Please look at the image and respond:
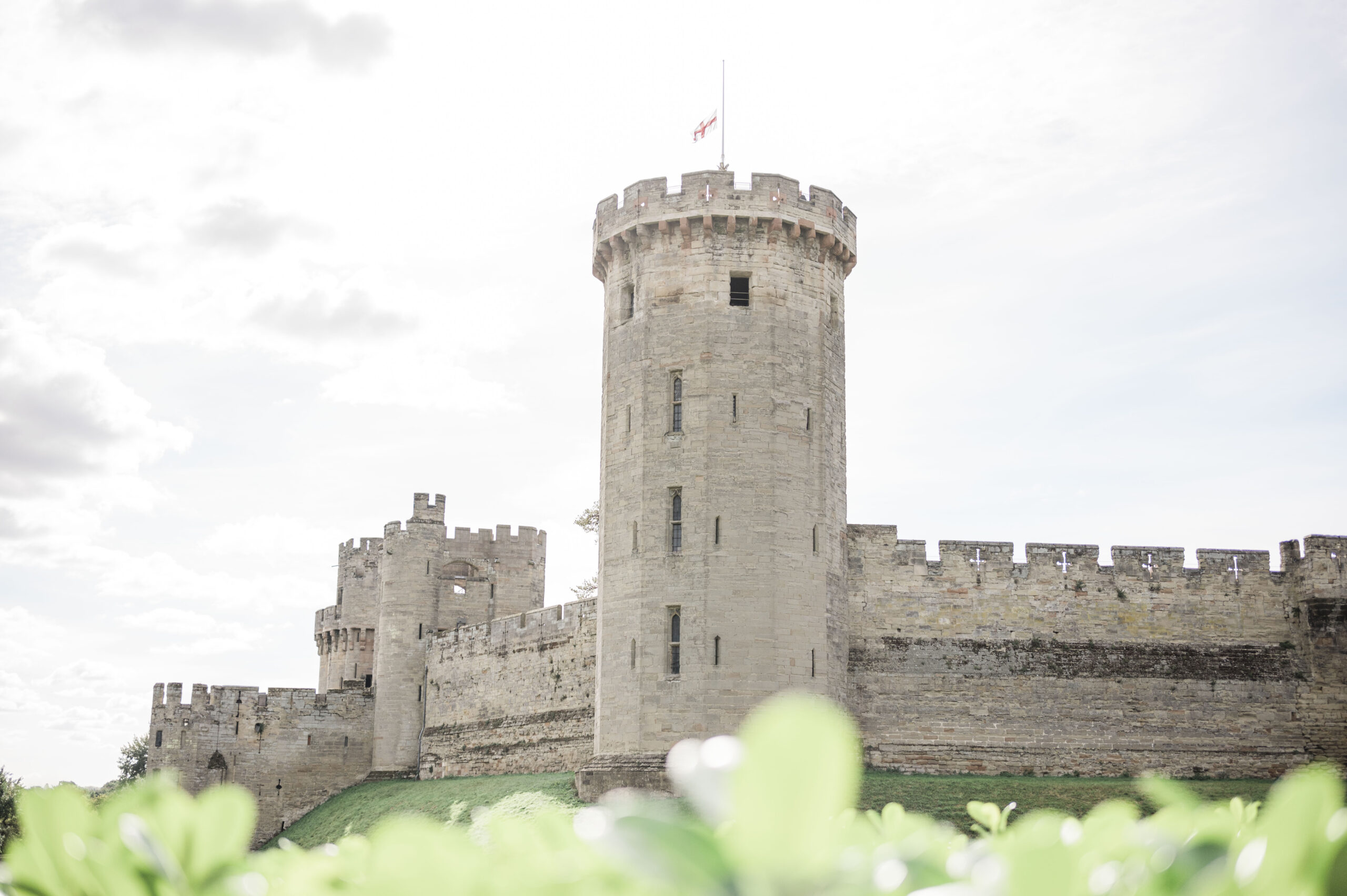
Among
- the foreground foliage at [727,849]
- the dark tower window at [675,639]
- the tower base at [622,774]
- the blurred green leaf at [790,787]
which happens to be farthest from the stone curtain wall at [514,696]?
the blurred green leaf at [790,787]

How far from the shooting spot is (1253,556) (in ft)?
93.0

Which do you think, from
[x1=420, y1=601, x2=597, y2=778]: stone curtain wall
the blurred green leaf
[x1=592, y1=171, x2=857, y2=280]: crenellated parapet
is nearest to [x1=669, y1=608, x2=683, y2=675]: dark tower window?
[x1=420, y1=601, x2=597, y2=778]: stone curtain wall

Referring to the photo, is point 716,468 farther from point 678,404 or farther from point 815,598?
point 815,598

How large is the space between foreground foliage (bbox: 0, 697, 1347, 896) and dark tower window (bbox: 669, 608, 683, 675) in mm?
22198

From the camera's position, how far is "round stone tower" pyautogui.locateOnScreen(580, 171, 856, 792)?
23.8m

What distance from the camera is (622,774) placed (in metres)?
23.8

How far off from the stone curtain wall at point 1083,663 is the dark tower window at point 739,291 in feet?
19.5

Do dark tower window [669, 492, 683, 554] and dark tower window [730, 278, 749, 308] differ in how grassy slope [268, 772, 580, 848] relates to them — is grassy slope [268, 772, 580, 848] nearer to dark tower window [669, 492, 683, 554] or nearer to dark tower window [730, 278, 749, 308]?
Answer: dark tower window [669, 492, 683, 554]

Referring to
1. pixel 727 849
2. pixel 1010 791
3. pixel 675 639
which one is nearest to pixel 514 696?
pixel 675 639

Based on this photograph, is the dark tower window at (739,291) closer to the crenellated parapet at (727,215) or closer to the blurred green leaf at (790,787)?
the crenellated parapet at (727,215)

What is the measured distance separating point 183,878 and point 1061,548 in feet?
92.1

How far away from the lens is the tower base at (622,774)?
2347cm

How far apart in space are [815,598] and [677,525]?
3.10 metres

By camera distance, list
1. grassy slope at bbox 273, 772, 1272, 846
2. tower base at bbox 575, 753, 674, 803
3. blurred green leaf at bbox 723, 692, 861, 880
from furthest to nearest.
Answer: tower base at bbox 575, 753, 674, 803
grassy slope at bbox 273, 772, 1272, 846
blurred green leaf at bbox 723, 692, 861, 880
